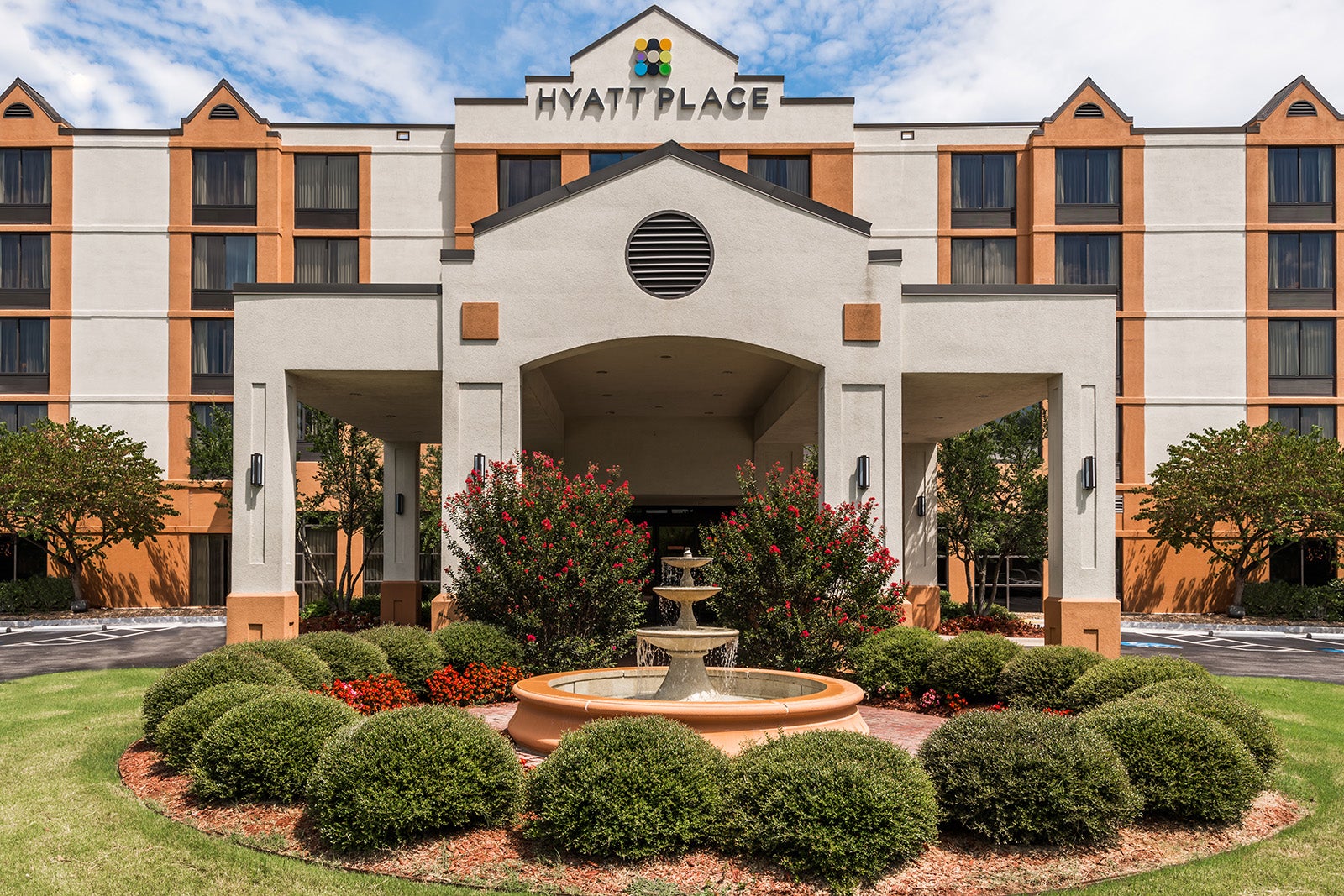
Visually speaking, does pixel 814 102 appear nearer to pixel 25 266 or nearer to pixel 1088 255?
pixel 1088 255

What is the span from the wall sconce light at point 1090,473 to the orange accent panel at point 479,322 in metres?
9.82

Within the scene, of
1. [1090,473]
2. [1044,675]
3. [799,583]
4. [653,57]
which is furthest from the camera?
[653,57]

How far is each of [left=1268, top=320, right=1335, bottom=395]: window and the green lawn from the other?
30.8 m

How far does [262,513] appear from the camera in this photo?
55.8 ft

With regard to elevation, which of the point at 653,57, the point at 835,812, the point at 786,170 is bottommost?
the point at 835,812

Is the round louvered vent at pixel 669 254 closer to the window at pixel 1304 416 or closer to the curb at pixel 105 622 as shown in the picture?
the curb at pixel 105 622

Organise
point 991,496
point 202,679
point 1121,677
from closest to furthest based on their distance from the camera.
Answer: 1. point 202,679
2. point 1121,677
3. point 991,496

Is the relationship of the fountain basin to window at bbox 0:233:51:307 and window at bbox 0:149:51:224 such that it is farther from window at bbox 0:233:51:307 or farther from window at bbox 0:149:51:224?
window at bbox 0:149:51:224

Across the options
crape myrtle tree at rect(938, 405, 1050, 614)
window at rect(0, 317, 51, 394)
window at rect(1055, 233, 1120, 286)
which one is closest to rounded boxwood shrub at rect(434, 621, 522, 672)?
crape myrtle tree at rect(938, 405, 1050, 614)

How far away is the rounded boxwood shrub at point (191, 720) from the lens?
9438 mm

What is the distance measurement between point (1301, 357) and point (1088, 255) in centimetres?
855

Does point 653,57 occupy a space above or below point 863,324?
above

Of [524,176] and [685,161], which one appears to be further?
[524,176]

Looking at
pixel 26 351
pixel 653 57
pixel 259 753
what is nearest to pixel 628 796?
pixel 259 753
